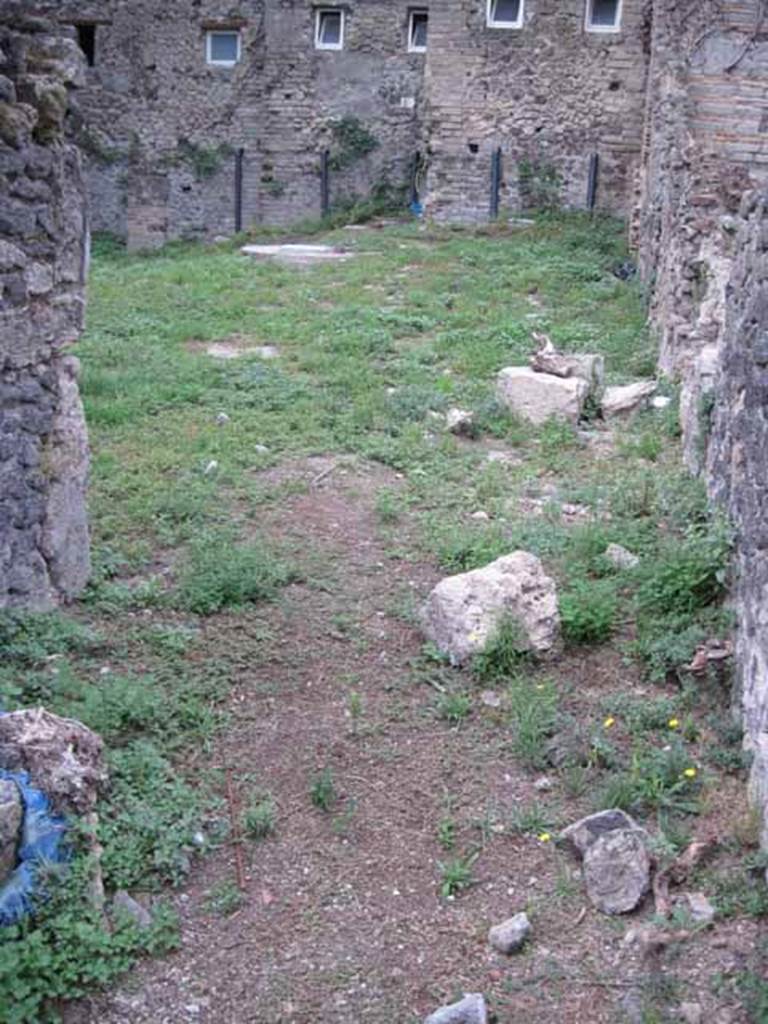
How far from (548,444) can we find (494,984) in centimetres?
457

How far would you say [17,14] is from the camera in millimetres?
4559

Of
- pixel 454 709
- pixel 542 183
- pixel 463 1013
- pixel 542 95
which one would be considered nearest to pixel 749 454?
pixel 454 709

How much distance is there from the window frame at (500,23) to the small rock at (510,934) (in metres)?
15.1

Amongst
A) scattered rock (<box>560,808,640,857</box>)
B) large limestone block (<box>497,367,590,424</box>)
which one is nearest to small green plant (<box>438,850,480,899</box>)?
scattered rock (<box>560,808,640,857</box>)

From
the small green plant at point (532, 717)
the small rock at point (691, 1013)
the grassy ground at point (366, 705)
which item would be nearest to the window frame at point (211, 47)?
the grassy ground at point (366, 705)

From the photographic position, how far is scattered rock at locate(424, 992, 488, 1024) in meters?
3.02

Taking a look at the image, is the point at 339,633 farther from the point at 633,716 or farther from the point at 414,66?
the point at 414,66

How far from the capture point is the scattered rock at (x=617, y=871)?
3.46 meters

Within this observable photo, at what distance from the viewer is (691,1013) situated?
301 centimetres

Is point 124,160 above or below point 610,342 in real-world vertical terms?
above

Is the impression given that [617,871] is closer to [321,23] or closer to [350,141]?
[350,141]

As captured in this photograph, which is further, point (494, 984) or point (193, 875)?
point (193, 875)

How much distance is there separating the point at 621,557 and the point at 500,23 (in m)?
12.8

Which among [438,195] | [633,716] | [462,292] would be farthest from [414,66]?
[633,716]
